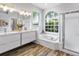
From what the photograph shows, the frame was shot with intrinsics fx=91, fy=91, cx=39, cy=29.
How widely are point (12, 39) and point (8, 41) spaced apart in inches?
5.5

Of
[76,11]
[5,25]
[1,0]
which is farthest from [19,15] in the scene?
[1,0]

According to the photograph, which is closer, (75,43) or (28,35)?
(75,43)

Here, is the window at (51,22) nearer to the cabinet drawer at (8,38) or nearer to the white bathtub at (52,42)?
→ the white bathtub at (52,42)

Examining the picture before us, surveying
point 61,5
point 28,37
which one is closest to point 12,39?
point 28,37

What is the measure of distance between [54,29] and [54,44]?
22.3 inches

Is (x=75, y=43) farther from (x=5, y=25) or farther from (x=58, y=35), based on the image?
(x=5, y=25)

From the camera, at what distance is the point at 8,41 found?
2.20m

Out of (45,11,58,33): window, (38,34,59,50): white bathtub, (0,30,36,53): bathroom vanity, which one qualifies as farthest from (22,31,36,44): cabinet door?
(45,11,58,33): window

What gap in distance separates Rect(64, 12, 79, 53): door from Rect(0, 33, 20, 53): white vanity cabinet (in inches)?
51.2

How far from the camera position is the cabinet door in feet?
9.29

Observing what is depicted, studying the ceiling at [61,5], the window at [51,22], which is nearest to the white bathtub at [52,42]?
the window at [51,22]

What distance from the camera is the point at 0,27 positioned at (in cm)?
233

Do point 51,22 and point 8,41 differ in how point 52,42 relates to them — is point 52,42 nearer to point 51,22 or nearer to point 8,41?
point 51,22

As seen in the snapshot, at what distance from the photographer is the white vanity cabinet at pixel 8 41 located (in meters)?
2.05
